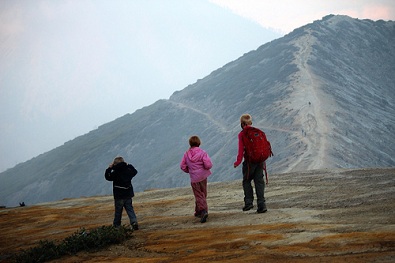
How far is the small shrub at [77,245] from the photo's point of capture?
10.00 metres

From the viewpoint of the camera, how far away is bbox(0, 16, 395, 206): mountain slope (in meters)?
71.5

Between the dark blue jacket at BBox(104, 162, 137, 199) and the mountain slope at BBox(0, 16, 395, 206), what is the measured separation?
4486cm

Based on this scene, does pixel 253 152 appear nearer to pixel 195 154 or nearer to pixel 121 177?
pixel 195 154

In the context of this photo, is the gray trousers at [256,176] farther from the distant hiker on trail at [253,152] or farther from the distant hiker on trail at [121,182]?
the distant hiker on trail at [121,182]

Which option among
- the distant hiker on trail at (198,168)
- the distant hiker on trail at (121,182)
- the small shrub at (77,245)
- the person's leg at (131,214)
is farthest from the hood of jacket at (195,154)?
the small shrub at (77,245)

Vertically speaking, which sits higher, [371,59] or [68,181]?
[371,59]

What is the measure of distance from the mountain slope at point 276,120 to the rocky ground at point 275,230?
40901 millimetres

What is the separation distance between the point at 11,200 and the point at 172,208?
11835 centimetres

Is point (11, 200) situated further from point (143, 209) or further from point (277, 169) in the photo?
point (143, 209)

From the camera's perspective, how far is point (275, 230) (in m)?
9.09

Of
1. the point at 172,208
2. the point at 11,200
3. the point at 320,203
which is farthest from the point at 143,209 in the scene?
the point at 11,200

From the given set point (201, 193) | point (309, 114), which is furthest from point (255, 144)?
point (309, 114)

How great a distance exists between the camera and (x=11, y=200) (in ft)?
396

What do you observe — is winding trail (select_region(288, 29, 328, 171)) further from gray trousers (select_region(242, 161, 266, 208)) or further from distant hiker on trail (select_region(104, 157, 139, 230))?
distant hiker on trail (select_region(104, 157, 139, 230))
